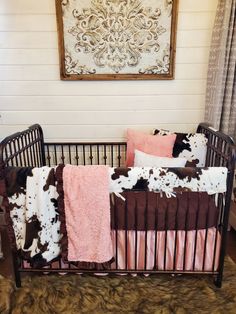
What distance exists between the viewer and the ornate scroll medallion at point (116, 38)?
2.04 metres

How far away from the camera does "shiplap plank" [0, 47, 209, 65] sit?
7.06ft

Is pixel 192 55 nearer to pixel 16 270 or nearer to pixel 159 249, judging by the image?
pixel 159 249

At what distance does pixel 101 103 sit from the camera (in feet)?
7.48

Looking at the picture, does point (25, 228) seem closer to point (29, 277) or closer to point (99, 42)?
point (29, 277)

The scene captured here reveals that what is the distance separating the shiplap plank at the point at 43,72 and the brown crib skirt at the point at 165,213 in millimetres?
1105

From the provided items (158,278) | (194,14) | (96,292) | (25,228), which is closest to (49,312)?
(96,292)

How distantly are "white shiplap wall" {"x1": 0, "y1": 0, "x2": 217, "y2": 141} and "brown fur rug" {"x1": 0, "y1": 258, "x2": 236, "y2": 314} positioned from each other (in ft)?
3.92

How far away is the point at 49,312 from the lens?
4.84ft

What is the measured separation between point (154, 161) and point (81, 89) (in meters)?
0.88

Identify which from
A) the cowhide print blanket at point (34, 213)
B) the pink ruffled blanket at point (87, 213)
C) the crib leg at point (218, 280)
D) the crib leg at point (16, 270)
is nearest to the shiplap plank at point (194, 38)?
the pink ruffled blanket at point (87, 213)

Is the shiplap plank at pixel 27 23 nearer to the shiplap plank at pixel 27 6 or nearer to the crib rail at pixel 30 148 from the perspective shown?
the shiplap plank at pixel 27 6

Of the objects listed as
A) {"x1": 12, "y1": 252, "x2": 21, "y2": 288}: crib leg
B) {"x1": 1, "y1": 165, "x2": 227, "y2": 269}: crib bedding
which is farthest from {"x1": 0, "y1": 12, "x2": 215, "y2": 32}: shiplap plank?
{"x1": 12, "y1": 252, "x2": 21, "y2": 288}: crib leg

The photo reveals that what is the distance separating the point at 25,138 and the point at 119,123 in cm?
80

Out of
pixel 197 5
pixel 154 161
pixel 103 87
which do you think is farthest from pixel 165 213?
pixel 197 5
